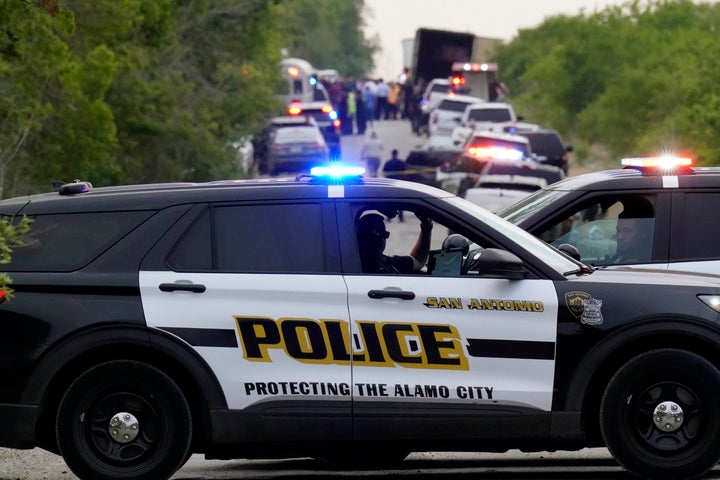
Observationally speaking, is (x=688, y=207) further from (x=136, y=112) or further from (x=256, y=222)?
(x=136, y=112)

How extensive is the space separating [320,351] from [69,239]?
1347 mm

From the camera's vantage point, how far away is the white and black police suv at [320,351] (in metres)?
7.33

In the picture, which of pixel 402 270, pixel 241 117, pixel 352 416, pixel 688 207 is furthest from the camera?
pixel 241 117

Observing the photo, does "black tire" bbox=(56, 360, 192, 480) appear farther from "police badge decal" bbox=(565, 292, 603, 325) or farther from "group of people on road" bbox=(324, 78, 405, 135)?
"group of people on road" bbox=(324, 78, 405, 135)

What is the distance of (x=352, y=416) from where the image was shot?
7.35 metres

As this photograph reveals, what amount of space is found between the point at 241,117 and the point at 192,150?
748 centimetres

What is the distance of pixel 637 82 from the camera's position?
4862 centimetres

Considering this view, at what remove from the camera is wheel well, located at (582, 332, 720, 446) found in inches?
293

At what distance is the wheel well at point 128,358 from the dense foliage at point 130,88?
550 centimetres

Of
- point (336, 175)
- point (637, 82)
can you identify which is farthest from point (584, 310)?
point (637, 82)

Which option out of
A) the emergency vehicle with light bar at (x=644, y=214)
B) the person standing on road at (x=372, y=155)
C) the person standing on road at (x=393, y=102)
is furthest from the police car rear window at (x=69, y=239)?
the person standing on road at (x=393, y=102)

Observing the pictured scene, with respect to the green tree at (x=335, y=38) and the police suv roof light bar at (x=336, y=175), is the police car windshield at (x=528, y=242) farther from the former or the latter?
the green tree at (x=335, y=38)

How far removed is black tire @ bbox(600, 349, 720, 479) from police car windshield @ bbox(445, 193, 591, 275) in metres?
0.62

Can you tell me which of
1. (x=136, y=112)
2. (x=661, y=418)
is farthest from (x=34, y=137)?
(x=661, y=418)
